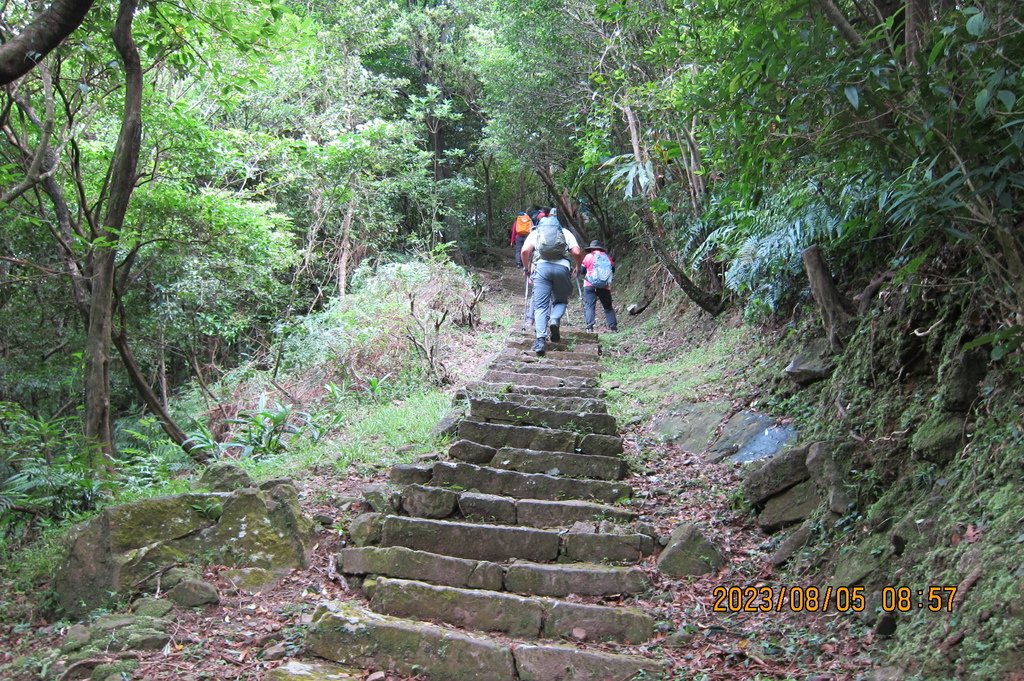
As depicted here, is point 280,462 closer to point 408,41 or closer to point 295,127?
point 295,127

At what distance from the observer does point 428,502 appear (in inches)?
221

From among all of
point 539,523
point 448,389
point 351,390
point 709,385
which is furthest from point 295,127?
point 539,523

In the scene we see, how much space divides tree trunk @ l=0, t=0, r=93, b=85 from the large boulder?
2.71 metres

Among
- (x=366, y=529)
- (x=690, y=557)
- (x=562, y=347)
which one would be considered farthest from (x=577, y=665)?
(x=562, y=347)

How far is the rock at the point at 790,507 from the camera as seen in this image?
4863mm

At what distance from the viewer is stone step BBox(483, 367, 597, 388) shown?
8.60 metres

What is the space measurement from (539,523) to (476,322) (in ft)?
26.4

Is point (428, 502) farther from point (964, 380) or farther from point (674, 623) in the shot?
point (964, 380)

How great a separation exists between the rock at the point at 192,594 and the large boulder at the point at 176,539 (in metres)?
0.26

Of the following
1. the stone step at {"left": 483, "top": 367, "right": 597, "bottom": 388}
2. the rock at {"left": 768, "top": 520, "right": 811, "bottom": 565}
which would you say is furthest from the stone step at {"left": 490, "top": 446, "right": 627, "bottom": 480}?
the stone step at {"left": 483, "top": 367, "right": 597, "bottom": 388}

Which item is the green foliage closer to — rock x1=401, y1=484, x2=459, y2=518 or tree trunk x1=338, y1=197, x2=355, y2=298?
rock x1=401, y1=484, x2=459, y2=518

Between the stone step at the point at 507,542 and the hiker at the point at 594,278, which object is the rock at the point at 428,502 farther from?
the hiker at the point at 594,278

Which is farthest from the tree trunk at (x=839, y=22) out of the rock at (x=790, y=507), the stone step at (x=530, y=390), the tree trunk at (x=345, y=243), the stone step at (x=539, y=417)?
the tree trunk at (x=345, y=243)

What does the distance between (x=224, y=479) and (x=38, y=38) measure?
10.6 ft
